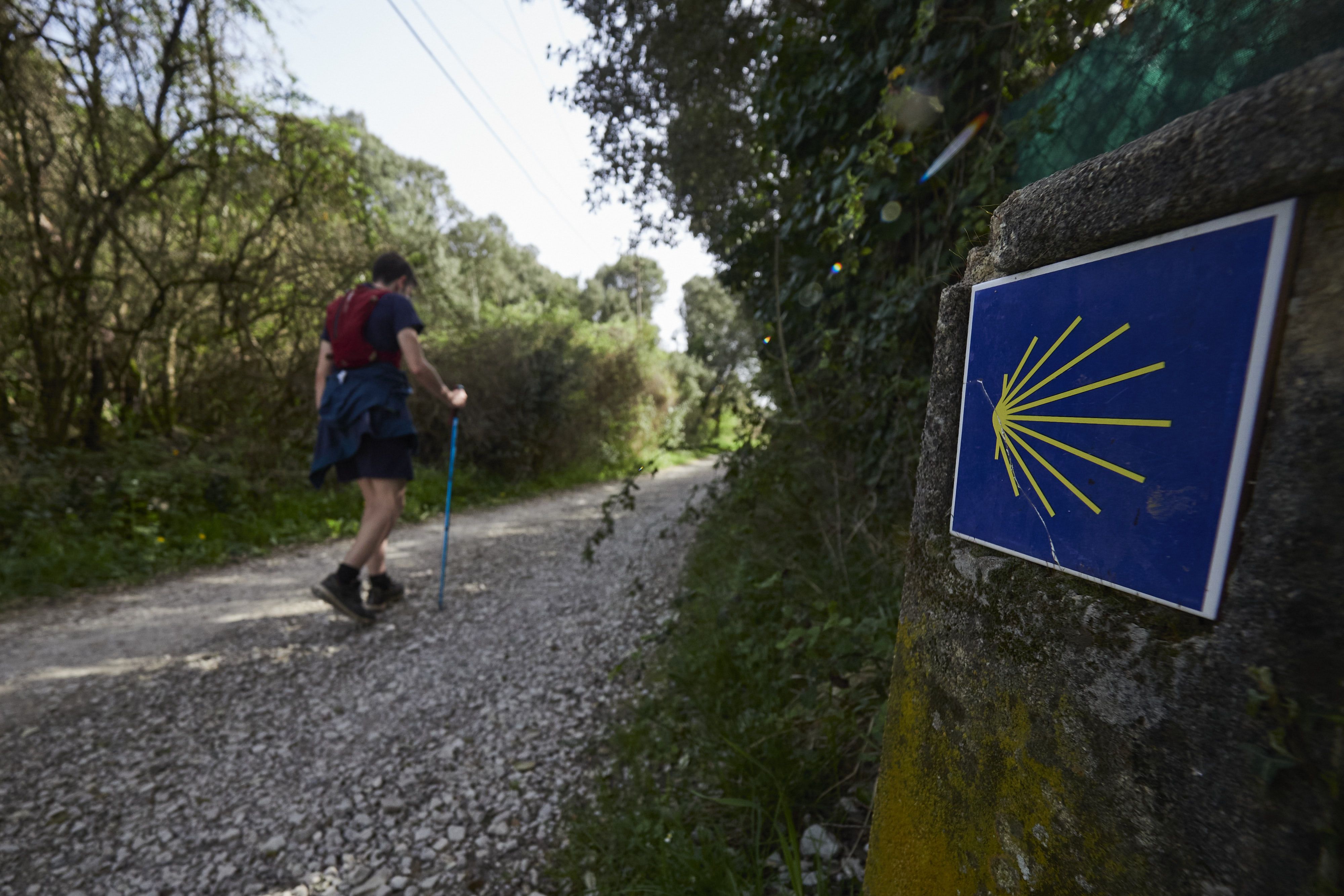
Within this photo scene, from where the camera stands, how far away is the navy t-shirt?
3564 mm

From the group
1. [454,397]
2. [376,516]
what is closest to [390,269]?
[454,397]

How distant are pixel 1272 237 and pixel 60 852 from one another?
139 inches

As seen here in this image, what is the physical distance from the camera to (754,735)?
2137mm

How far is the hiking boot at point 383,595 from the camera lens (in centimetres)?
386

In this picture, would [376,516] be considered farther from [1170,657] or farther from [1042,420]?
[1170,657]

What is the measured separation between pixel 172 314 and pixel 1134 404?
9.13 m

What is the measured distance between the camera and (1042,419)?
0.92 metres

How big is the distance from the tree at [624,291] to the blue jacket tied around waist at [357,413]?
24867mm

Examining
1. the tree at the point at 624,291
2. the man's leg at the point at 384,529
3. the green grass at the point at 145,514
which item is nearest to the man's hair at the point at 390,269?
the man's leg at the point at 384,529

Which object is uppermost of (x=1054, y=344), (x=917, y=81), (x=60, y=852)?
(x=917, y=81)

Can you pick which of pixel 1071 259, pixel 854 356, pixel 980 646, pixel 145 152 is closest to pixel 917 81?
pixel 854 356

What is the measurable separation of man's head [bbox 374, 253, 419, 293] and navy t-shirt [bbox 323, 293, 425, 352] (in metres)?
0.23

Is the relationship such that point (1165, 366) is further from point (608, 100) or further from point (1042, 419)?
point (608, 100)

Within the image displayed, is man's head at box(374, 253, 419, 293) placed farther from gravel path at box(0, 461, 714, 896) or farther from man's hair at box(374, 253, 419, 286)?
gravel path at box(0, 461, 714, 896)
